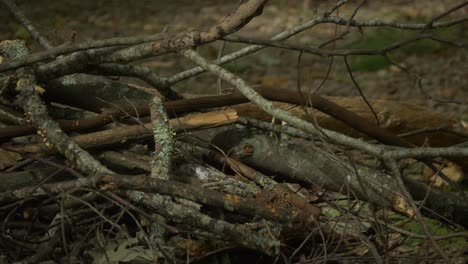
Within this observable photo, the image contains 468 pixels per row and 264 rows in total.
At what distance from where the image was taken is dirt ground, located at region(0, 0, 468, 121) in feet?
21.9

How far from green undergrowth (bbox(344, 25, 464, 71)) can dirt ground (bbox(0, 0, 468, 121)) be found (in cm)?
2

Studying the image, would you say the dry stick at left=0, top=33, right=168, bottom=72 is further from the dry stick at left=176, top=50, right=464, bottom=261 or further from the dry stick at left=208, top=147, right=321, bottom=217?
the dry stick at left=208, top=147, right=321, bottom=217

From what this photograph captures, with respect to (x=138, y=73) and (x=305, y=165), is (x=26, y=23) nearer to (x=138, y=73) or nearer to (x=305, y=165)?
(x=138, y=73)

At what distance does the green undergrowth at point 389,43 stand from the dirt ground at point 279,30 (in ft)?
0.06

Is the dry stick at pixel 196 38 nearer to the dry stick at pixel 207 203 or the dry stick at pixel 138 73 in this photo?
the dry stick at pixel 138 73

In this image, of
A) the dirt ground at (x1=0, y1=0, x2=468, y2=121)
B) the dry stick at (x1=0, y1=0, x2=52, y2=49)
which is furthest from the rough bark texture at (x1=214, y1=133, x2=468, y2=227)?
the dirt ground at (x1=0, y1=0, x2=468, y2=121)

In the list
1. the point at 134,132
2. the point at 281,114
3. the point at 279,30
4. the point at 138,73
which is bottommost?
the point at 279,30

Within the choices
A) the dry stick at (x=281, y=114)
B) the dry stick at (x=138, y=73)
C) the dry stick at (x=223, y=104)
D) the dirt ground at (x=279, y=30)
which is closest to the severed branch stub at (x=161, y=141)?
the dry stick at (x=223, y=104)

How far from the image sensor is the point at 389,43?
23.4ft

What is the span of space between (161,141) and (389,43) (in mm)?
4625

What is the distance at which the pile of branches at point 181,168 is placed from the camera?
8.87 ft

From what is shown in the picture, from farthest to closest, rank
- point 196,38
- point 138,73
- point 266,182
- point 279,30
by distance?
1. point 279,30
2. point 138,73
3. point 266,182
4. point 196,38

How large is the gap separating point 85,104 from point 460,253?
6.45ft

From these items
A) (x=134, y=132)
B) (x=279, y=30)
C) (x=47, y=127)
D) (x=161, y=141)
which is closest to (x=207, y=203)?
(x=161, y=141)
